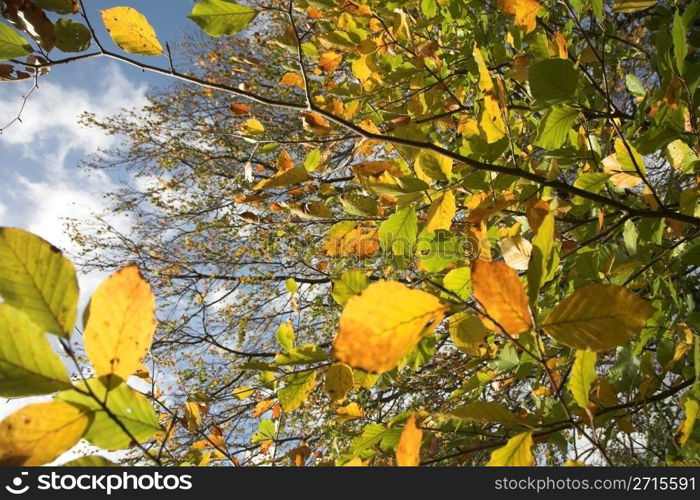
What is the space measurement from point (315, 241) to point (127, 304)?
14.5 feet

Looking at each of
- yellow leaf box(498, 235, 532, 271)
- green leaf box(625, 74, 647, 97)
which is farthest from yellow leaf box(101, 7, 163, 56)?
green leaf box(625, 74, 647, 97)

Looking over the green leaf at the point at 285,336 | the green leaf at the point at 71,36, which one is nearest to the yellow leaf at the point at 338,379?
the green leaf at the point at 285,336

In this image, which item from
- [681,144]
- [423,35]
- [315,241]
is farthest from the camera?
[315,241]

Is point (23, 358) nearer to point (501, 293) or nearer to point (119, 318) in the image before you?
point (119, 318)

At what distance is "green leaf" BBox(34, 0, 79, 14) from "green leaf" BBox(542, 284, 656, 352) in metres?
0.92

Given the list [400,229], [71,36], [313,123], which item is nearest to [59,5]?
[71,36]

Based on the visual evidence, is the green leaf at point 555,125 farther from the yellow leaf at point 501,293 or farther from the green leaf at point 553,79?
the yellow leaf at point 501,293

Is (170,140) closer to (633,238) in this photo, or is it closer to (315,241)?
(315,241)

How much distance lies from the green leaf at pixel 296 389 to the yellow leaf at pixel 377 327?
83 centimetres

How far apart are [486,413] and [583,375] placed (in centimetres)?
17

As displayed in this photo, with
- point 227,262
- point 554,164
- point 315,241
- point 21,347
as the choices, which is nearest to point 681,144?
point 554,164

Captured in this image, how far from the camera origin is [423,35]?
200cm

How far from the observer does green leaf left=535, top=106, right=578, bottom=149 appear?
1.03 meters

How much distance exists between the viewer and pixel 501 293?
1.62 ft
